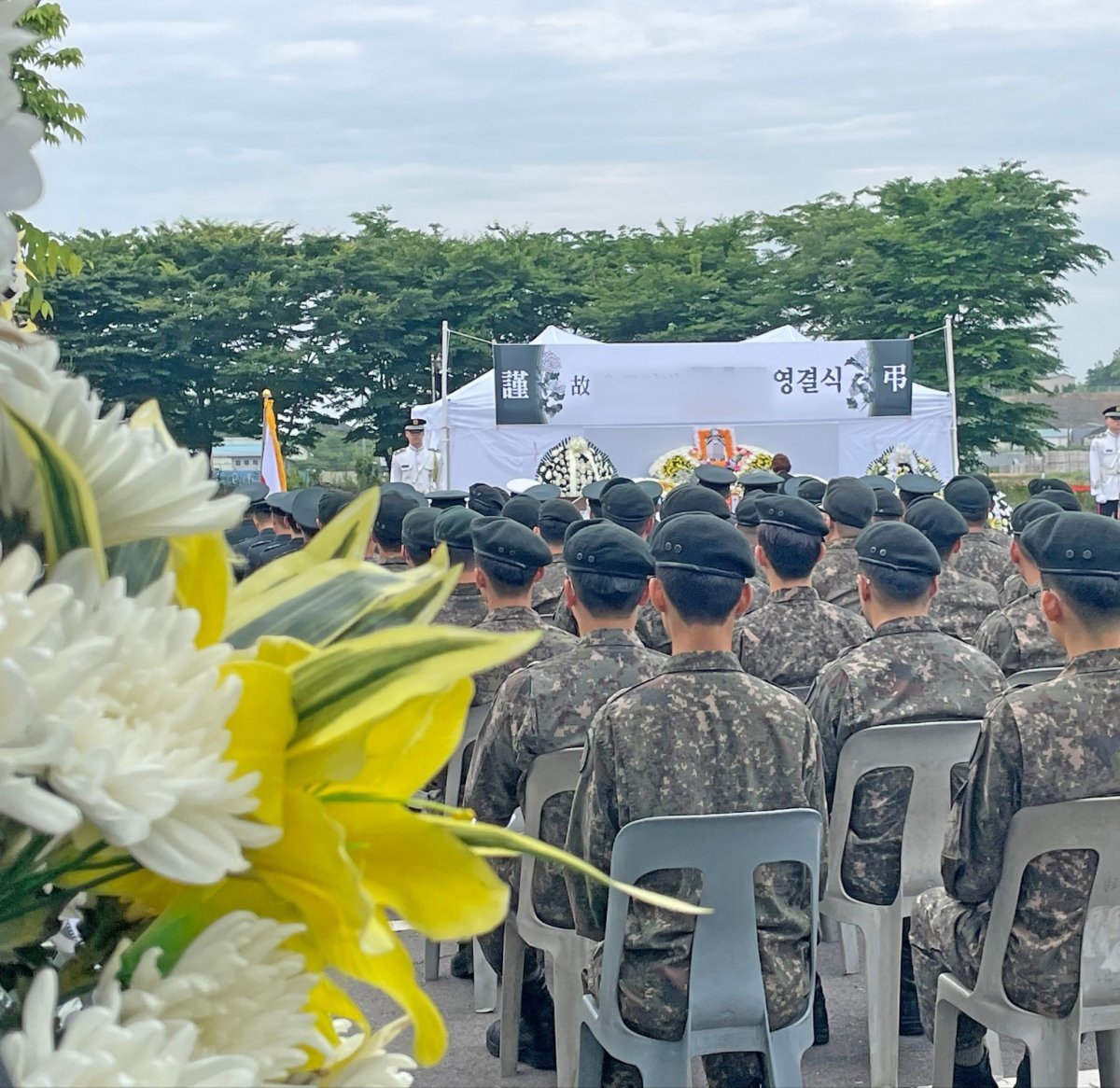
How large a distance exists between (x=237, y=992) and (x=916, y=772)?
362 cm

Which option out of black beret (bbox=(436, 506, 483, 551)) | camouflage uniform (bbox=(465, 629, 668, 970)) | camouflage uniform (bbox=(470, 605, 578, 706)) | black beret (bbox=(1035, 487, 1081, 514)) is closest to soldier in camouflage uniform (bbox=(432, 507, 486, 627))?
black beret (bbox=(436, 506, 483, 551))

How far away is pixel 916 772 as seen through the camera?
13.7 feet

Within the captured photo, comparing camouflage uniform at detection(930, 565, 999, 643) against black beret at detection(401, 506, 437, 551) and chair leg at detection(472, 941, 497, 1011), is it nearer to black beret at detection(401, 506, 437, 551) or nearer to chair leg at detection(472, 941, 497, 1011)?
black beret at detection(401, 506, 437, 551)

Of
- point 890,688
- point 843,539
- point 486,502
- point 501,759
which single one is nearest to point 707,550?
point 501,759

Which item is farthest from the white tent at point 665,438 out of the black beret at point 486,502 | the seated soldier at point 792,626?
the seated soldier at point 792,626

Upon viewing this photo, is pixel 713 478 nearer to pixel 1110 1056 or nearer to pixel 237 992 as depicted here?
pixel 1110 1056

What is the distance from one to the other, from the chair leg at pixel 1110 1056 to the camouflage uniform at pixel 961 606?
3031mm

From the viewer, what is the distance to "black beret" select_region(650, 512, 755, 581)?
11.8 feet

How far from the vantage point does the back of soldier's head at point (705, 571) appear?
356 cm

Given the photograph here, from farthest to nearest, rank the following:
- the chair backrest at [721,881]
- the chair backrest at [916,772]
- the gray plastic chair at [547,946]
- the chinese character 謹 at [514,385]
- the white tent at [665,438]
A: the white tent at [665,438] < the chinese character 謹 at [514,385] < the chair backrest at [916,772] < the gray plastic chair at [547,946] < the chair backrest at [721,881]

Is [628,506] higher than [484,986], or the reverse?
[628,506]

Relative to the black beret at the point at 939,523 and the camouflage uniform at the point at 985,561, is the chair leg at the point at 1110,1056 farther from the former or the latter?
the camouflage uniform at the point at 985,561

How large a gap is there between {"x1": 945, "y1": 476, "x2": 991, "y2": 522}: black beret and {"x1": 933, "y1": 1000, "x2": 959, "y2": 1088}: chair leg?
465 centimetres

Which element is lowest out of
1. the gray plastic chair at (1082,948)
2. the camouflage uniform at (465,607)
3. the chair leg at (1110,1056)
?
the chair leg at (1110,1056)
